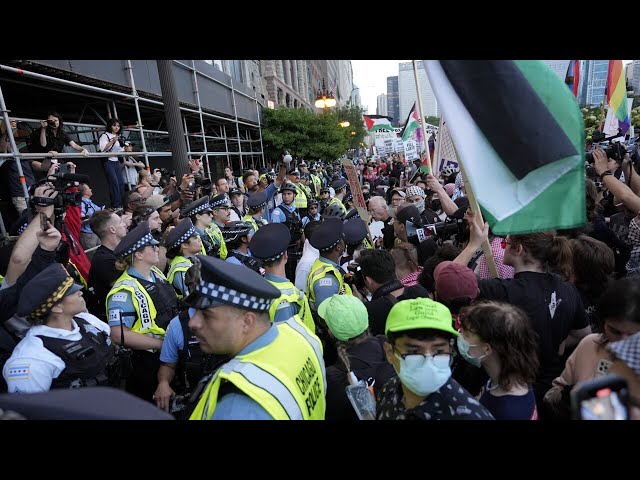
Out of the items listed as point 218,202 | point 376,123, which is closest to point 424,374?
point 218,202

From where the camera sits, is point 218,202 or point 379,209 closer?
point 218,202

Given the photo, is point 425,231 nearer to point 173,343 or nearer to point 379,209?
point 379,209

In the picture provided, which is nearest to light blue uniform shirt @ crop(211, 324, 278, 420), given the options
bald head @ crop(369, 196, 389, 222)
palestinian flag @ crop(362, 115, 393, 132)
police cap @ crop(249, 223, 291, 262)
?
police cap @ crop(249, 223, 291, 262)

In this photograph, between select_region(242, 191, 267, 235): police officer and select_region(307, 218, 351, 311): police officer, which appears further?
select_region(242, 191, 267, 235): police officer

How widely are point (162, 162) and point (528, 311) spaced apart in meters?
11.3

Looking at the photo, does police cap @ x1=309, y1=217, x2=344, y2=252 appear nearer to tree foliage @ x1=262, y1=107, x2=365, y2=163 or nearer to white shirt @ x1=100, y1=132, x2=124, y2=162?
white shirt @ x1=100, y1=132, x2=124, y2=162

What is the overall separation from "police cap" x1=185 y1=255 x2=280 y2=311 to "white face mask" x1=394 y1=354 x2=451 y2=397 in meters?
0.67

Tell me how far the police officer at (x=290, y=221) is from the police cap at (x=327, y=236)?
8.17 ft

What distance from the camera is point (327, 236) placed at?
143 inches

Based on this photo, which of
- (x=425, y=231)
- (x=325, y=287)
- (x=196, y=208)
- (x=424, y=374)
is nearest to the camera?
(x=424, y=374)

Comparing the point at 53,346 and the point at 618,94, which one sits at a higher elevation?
the point at 618,94

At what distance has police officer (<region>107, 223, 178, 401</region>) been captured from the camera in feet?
9.59

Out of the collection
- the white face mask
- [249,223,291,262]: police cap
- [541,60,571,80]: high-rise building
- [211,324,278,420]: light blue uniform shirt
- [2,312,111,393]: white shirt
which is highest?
[541,60,571,80]: high-rise building

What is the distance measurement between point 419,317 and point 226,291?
2.83ft
